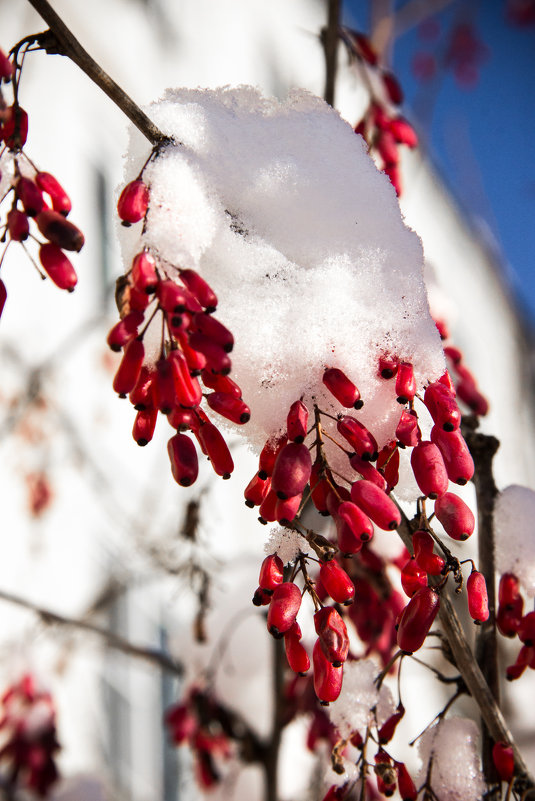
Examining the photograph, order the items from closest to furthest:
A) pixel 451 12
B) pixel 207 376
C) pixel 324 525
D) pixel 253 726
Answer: pixel 207 376
pixel 324 525
pixel 253 726
pixel 451 12

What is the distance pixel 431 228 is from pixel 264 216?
450 cm

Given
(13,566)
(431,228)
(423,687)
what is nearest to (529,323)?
(431,228)

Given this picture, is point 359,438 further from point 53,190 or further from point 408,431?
point 53,190

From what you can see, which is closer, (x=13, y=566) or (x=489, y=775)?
(x=489, y=775)

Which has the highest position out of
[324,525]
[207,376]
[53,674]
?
[207,376]

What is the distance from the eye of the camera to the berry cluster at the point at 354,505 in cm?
54

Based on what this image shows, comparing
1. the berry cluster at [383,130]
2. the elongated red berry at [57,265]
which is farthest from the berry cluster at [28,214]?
the berry cluster at [383,130]

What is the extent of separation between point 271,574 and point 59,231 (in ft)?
1.17

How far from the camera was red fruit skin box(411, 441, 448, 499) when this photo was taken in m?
0.56

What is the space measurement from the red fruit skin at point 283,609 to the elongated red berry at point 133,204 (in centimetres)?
35

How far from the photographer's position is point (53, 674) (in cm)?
228

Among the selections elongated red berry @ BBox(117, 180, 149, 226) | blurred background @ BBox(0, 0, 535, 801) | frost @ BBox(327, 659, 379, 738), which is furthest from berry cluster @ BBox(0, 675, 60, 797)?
elongated red berry @ BBox(117, 180, 149, 226)

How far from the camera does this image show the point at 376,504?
54cm

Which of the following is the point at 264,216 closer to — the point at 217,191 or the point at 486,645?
the point at 217,191
